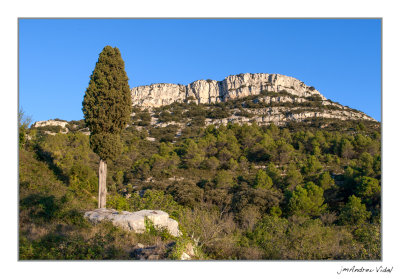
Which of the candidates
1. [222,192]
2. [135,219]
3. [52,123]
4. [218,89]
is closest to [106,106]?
[135,219]

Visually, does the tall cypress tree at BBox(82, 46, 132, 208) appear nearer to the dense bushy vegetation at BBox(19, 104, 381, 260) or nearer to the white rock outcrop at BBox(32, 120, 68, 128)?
the dense bushy vegetation at BBox(19, 104, 381, 260)

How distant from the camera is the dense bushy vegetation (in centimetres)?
726

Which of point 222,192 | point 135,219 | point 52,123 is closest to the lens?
point 135,219

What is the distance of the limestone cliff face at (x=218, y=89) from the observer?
69.1 metres

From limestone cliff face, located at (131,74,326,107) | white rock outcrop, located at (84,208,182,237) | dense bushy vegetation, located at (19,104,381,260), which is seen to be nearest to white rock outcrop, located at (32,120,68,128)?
dense bushy vegetation, located at (19,104,381,260)

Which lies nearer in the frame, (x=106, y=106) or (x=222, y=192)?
(x=106, y=106)

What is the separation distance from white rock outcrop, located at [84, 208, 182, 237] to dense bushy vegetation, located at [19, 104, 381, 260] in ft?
0.84

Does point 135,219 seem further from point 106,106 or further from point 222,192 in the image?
point 222,192

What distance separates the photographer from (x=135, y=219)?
7242 mm

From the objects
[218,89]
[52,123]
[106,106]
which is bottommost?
[106,106]

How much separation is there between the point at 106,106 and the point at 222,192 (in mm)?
13885

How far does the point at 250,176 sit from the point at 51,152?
54.9 feet
